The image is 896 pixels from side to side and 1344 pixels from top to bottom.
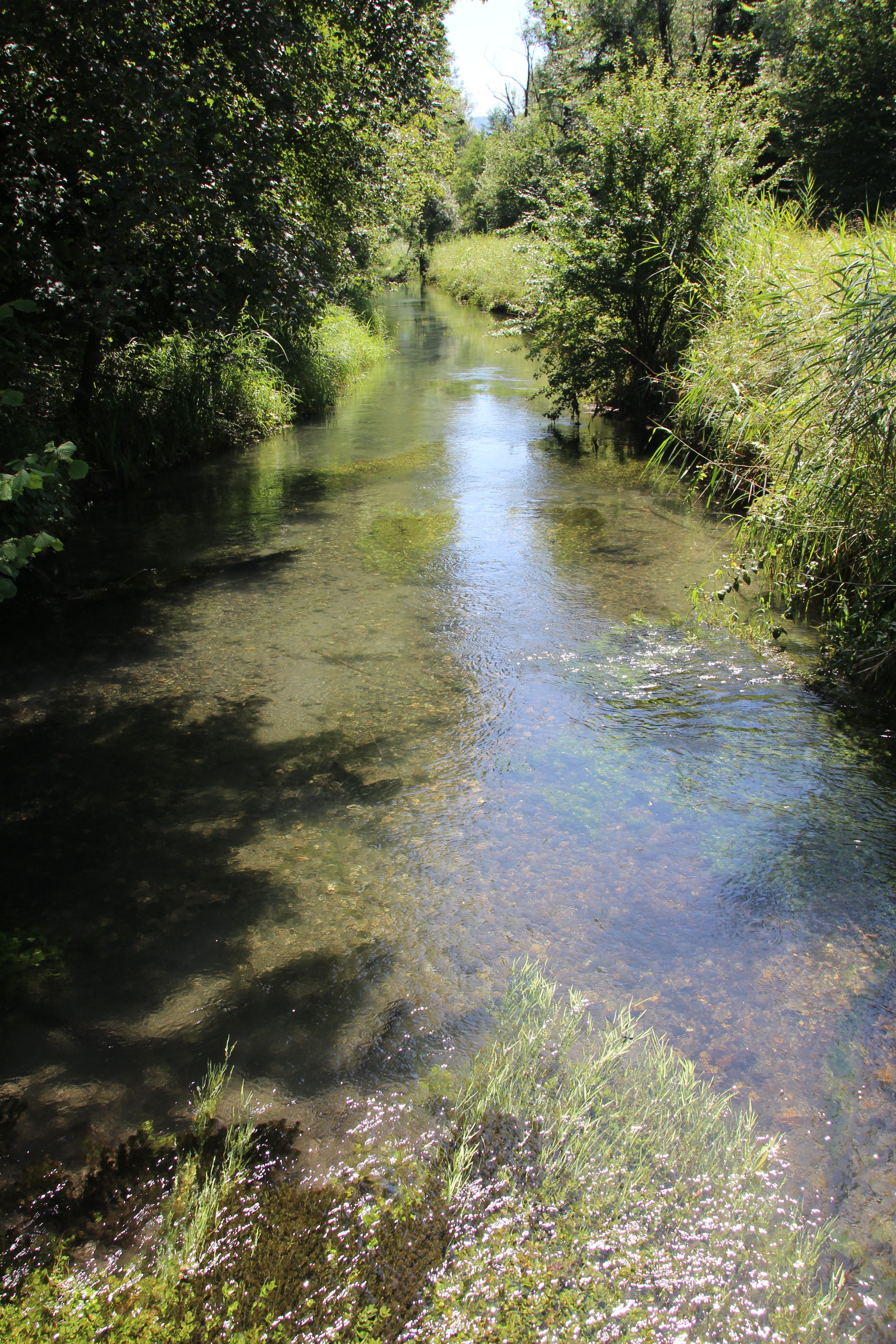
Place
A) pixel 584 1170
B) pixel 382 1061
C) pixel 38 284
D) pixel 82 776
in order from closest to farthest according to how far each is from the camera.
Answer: pixel 584 1170 → pixel 382 1061 → pixel 82 776 → pixel 38 284

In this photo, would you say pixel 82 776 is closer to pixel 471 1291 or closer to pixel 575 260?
pixel 471 1291

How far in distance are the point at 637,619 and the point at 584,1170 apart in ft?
15.1

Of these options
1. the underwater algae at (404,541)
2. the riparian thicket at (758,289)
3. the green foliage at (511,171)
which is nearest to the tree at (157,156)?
the underwater algae at (404,541)

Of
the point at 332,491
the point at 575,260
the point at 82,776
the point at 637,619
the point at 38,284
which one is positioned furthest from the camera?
the point at 575,260

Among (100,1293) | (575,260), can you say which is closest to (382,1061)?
(100,1293)

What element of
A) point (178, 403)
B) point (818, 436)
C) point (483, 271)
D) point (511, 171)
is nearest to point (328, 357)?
point (178, 403)

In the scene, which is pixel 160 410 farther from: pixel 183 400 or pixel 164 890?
pixel 164 890

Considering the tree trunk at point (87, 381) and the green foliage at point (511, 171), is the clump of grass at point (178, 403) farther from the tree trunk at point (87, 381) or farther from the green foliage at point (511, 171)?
the green foliage at point (511, 171)

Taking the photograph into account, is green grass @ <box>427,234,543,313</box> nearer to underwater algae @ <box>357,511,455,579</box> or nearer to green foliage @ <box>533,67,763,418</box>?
green foliage @ <box>533,67,763,418</box>

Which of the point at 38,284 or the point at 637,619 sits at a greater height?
the point at 38,284

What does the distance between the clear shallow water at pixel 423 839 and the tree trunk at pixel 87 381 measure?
248 centimetres

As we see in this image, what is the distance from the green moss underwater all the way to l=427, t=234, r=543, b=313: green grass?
15748 millimetres

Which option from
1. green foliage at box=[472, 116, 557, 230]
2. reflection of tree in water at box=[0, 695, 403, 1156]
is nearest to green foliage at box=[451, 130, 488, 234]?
green foliage at box=[472, 116, 557, 230]

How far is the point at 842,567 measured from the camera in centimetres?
587
